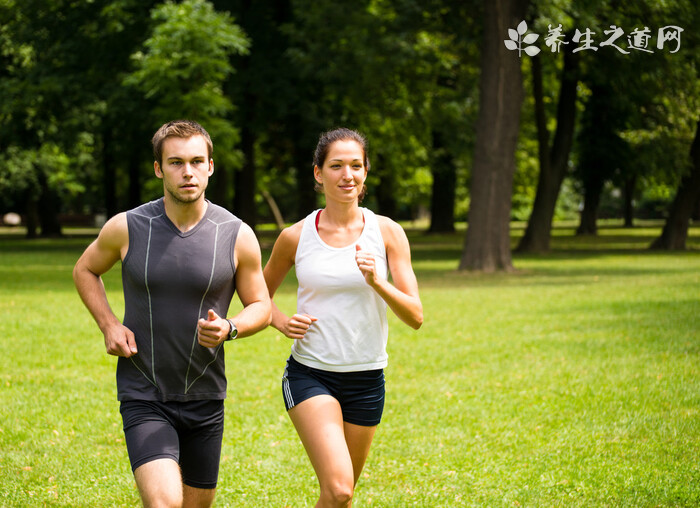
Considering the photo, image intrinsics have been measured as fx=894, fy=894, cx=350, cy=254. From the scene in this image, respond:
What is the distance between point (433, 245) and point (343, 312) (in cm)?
3556

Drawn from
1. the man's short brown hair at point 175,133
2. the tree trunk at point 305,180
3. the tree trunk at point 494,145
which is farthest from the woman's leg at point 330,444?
the tree trunk at point 305,180

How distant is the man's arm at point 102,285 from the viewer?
393 cm

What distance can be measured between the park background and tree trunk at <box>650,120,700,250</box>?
10cm

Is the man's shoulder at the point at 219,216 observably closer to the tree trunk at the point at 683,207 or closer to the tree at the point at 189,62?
the tree at the point at 189,62

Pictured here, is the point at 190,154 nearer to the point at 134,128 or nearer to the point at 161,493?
the point at 161,493

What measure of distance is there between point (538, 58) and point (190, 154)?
29.0 metres

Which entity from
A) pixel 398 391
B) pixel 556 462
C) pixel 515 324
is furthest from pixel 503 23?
pixel 556 462

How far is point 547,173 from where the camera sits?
32.4 m

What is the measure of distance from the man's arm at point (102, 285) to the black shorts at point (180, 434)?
292mm

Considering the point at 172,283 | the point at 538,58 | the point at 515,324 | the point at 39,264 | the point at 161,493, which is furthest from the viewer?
the point at 538,58

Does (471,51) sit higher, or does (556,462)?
(471,51)

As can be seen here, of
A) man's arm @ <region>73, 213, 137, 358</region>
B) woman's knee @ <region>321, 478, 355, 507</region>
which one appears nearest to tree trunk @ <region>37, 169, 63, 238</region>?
man's arm @ <region>73, 213, 137, 358</region>

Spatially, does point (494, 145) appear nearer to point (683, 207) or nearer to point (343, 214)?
point (683, 207)

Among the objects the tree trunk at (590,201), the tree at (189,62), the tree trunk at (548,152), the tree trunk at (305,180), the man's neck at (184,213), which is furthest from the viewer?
the tree trunk at (590,201)
